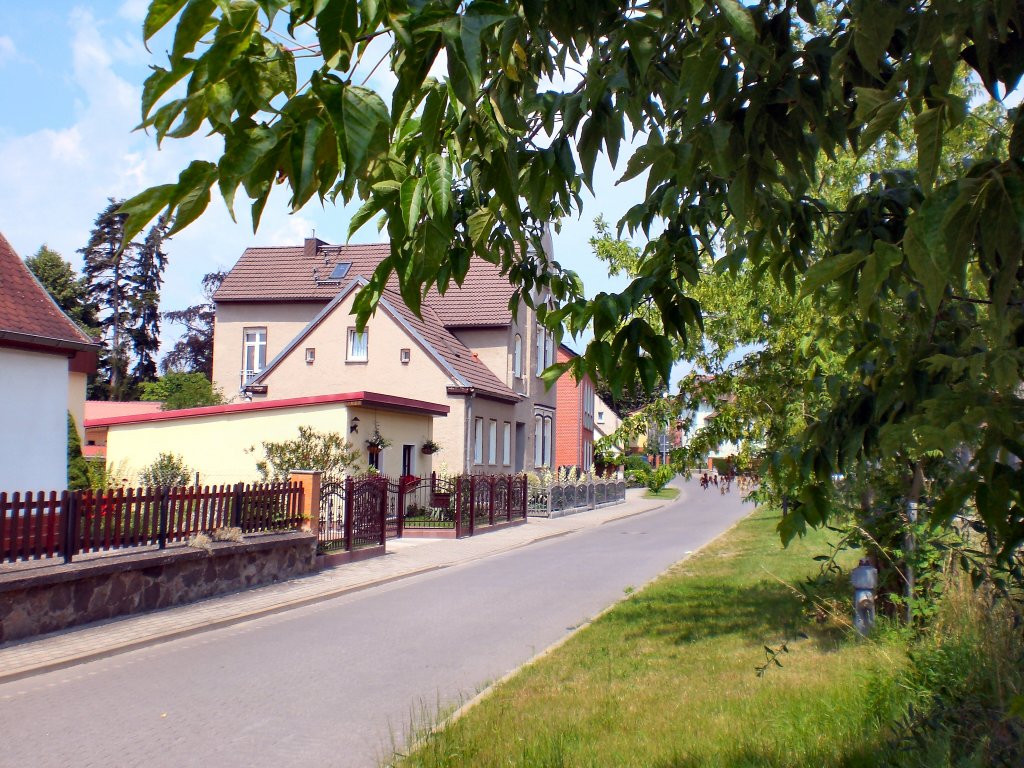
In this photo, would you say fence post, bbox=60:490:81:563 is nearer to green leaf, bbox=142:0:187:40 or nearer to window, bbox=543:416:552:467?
green leaf, bbox=142:0:187:40

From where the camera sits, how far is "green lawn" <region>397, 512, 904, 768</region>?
18.5 ft

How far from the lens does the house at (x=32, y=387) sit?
50.9 ft

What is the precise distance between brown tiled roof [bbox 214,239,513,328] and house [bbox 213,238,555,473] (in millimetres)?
52

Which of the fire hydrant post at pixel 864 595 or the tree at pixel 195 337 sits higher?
the tree at pixel 195 337

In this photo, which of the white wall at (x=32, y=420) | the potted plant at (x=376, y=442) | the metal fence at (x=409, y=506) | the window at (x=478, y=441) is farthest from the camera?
the window at (x=478, y=441)

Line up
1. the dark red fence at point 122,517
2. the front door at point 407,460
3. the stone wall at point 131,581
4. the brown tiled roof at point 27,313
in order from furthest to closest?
the front door at point 407,460 < the brown tiled roof at point 27,313 < the dark red fence at point 122,517 < the stone wall at point 131,581

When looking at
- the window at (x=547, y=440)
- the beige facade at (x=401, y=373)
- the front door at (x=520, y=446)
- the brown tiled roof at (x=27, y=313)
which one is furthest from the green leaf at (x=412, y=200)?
the window at (x=547, y=440)

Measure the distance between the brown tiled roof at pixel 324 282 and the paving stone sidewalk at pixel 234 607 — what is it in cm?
1455

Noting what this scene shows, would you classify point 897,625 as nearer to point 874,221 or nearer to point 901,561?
point 901,561

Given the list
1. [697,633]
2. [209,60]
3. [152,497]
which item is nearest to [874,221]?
[209,60]

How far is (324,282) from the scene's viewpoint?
41812 millimetres

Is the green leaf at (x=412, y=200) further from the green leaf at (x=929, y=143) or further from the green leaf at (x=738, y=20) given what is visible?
the green leaf at (x=929, y=143)

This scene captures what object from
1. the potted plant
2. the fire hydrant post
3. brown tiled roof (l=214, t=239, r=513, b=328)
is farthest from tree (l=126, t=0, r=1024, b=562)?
brown tiled roof (l=214, t=239, r=513, b=328)

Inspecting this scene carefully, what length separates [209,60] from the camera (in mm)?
1725
